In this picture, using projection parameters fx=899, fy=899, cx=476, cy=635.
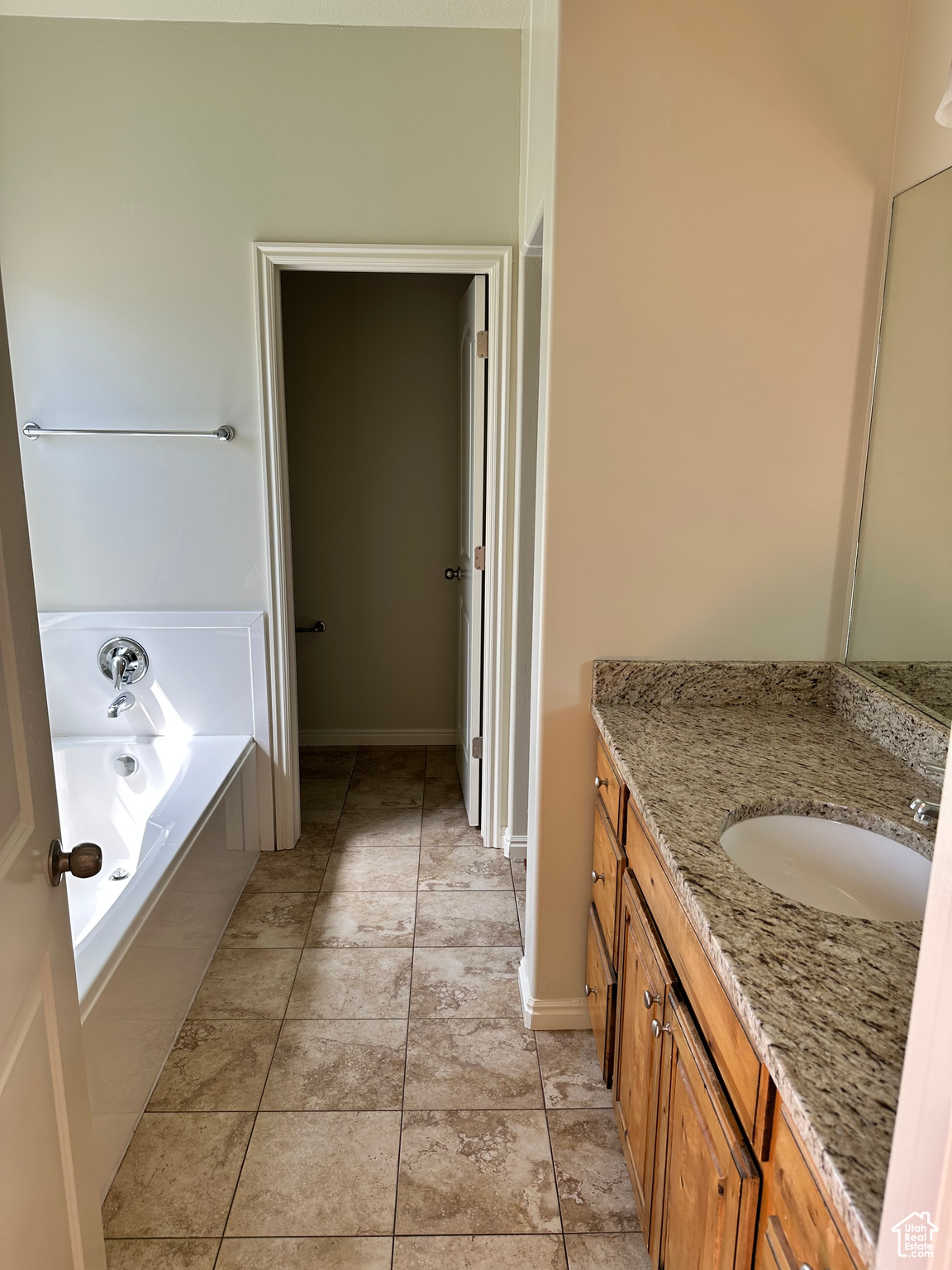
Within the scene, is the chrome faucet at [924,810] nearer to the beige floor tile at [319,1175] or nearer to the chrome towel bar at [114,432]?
the beige floor tile at [319,1175]

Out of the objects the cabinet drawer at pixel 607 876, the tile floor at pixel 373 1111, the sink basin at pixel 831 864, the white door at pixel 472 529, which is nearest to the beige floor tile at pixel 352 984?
the tile floor at pixel 373 1111

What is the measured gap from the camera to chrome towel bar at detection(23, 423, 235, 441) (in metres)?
2.87

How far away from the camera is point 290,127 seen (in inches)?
109

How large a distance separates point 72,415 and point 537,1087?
2423mm

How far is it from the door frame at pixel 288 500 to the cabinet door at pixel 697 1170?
73.1 inches

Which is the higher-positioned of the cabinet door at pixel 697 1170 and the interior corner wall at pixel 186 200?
the interior corner wall at pixel 186 200

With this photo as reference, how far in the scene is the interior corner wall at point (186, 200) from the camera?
2.71 m

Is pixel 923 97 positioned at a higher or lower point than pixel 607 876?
higher

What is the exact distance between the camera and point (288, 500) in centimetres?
308

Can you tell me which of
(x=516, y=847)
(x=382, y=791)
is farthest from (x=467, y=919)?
(x=382, y=791)

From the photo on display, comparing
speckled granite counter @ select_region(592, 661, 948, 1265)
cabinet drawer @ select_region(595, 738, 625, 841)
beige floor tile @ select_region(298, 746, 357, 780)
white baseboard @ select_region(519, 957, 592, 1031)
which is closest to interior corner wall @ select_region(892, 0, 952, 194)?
speckled granite counter @ select_region(592, 661, 948, 1265)

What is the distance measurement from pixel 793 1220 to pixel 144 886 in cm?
163

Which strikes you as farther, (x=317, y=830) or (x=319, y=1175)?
(x=317, y=830)

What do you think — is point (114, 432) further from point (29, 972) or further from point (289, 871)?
point (29, 972)
